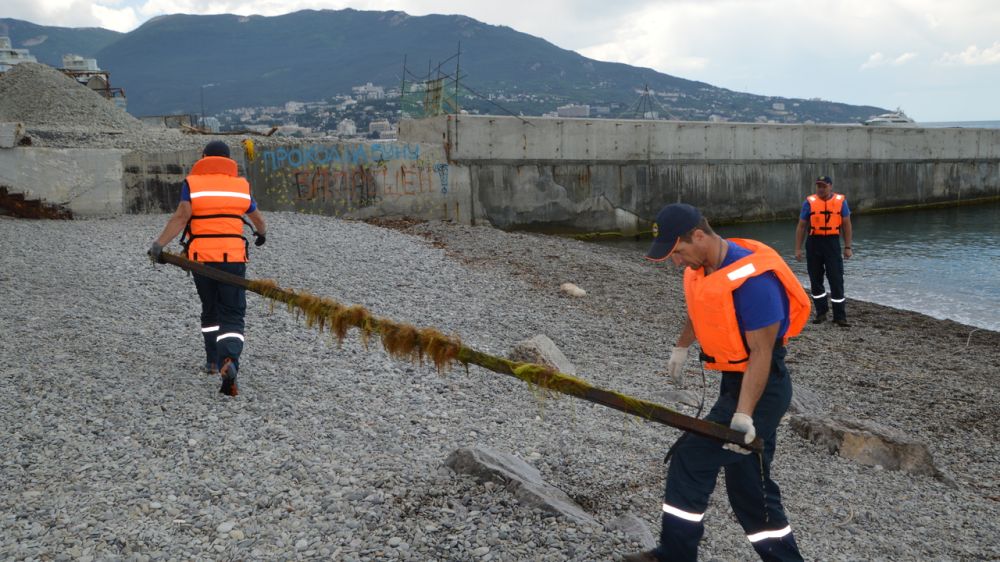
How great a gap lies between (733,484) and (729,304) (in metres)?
0.89

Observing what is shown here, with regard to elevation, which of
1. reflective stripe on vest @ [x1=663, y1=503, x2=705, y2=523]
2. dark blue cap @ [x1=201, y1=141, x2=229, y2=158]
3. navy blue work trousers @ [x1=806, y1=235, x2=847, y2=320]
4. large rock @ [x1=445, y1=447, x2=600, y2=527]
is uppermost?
dark blue cap @ [x1=201, y1=141, x2=229, y2=158]

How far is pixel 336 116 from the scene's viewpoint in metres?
111

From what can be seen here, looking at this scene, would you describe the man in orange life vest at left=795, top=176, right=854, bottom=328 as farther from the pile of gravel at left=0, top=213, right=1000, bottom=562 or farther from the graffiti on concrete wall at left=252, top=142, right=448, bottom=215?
the graffiti on concrete wall at left=252, top=142, right=448, bottom=215

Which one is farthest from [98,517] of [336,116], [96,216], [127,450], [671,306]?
[336,116]

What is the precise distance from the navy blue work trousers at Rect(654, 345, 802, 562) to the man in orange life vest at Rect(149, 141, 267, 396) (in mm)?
3696

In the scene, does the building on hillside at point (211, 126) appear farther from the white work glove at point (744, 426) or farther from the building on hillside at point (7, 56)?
the white work glove at point (744, 426)

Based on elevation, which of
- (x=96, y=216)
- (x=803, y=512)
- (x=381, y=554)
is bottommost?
(x=803, y=512)

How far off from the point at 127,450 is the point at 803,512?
4272 millimetres

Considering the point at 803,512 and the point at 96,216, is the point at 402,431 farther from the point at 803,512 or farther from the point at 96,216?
the point at 96,216

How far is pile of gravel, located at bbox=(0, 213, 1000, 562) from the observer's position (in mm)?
3854

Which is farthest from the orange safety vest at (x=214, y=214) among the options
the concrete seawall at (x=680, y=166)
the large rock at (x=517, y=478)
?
the concrete seawall at (x=680, y=166)

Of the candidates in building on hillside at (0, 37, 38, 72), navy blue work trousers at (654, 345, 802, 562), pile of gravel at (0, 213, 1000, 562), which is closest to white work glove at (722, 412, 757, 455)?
navy blue work trousers at (654, 345, 802, 562)

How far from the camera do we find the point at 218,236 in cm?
605

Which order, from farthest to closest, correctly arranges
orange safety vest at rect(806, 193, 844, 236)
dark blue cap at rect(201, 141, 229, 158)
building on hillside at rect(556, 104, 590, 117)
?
building on hillside at rect(556, 104, 590, 117), orange safety vest at rect(806, 193, 844, 236), dark blue cap at rect(201, 141, 229, 158)
